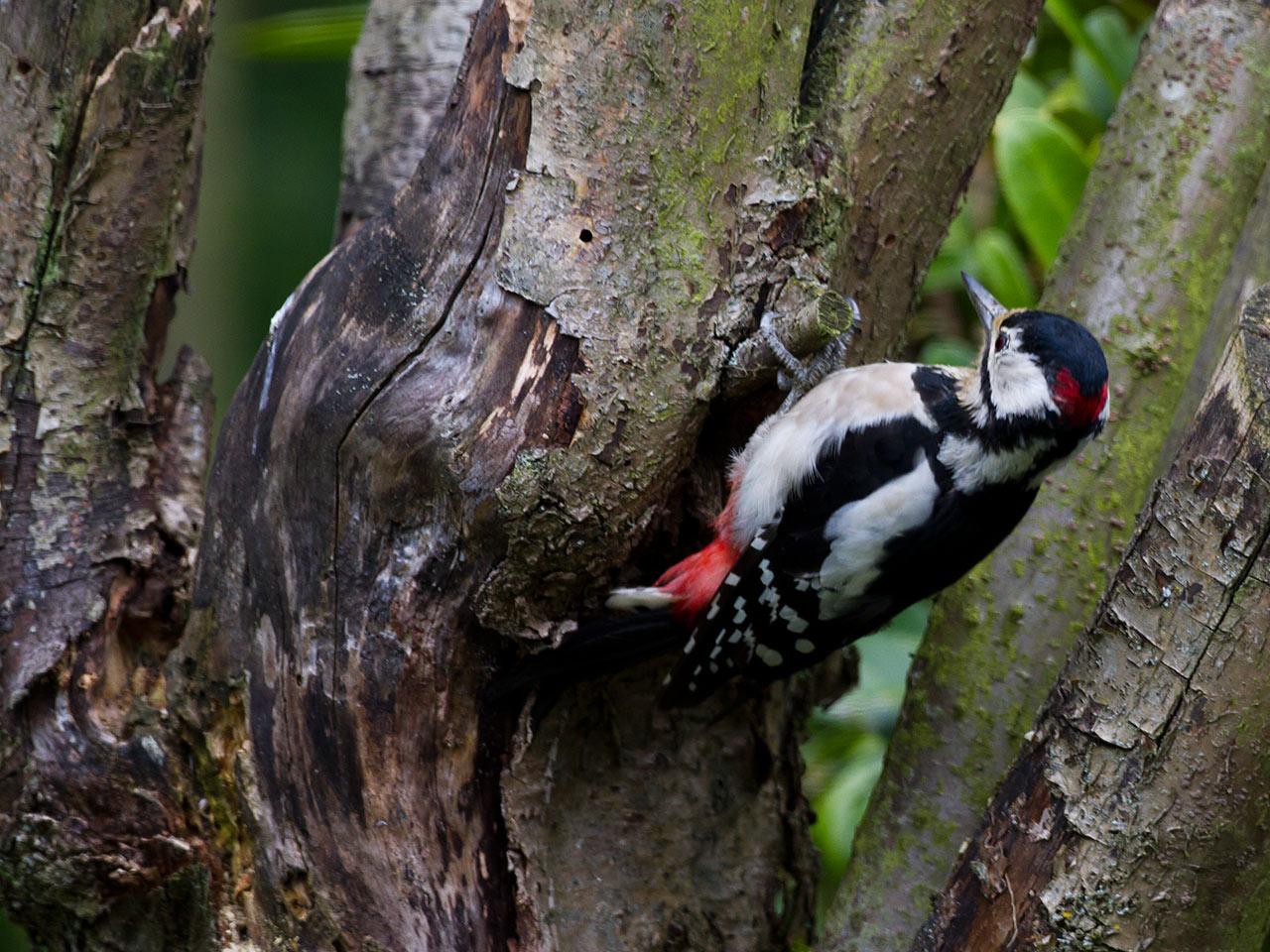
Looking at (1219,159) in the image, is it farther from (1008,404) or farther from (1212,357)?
(1008,404)

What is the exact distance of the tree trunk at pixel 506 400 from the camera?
193cm

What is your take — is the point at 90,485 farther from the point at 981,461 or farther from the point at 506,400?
the point at 981,461

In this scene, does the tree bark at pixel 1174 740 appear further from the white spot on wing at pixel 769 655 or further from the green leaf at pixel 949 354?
the green leaf at pixel 949 354

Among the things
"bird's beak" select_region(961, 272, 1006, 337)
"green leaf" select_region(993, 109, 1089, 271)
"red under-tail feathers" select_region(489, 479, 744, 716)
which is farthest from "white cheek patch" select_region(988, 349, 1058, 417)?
"green leaf" select_region(993, 109, 1089, 271)

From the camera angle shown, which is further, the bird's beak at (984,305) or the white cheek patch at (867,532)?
the bird's beak at (984,305)

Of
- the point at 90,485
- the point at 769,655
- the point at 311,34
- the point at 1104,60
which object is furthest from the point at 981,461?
the point at 311,34

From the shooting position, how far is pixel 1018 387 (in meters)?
2.37

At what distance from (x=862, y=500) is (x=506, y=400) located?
33.9 inches

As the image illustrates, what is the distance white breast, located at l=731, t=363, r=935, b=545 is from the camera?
7.89 feet

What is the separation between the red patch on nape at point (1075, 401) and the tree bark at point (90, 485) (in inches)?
61.8

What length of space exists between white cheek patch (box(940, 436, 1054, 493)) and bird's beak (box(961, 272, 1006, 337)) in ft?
0.81

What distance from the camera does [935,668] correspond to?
248cm

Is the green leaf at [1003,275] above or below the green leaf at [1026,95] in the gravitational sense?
below

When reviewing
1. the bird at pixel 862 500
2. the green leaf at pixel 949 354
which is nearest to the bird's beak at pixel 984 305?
the bird at pixel 862 500
